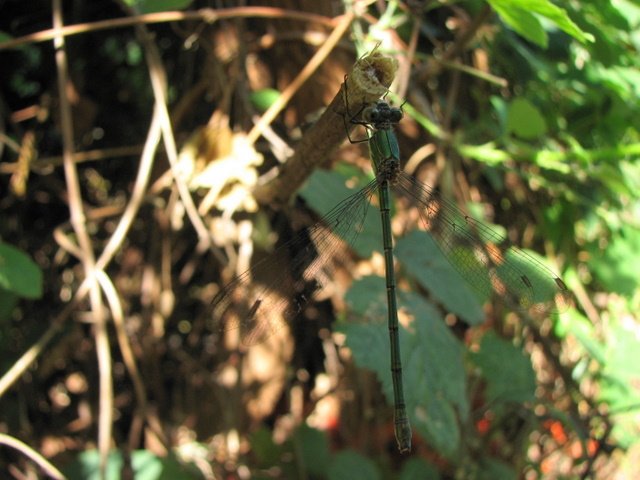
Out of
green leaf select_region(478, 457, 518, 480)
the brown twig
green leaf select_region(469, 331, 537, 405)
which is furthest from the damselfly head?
green leaf select_region(478, 457, 518, 480)

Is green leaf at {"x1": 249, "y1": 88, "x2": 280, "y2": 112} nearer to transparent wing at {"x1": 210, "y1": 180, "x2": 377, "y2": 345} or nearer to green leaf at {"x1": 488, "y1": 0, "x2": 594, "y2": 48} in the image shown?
transparent wing at {"x1": 210, "y1": 180, "x2": 377, "y2": 345}

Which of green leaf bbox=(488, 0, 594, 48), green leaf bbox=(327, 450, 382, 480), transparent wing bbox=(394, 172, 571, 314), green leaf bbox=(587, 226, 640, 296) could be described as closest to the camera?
green leaf bbox=(488, 0, 594, 48)

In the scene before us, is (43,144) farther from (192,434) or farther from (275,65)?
(192,434)

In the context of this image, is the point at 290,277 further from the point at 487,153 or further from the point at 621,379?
the point at 621,379

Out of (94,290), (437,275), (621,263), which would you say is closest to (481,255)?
(437,275)

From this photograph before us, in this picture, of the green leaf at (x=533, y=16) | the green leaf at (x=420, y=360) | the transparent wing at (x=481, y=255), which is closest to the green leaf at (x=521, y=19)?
the green leaf at (x=533, y=16)

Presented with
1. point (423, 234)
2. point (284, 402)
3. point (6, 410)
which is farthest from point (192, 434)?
point (423, 234)

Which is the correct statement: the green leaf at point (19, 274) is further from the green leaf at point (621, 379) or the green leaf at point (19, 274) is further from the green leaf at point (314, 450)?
the green leaf at point (621, 379)
